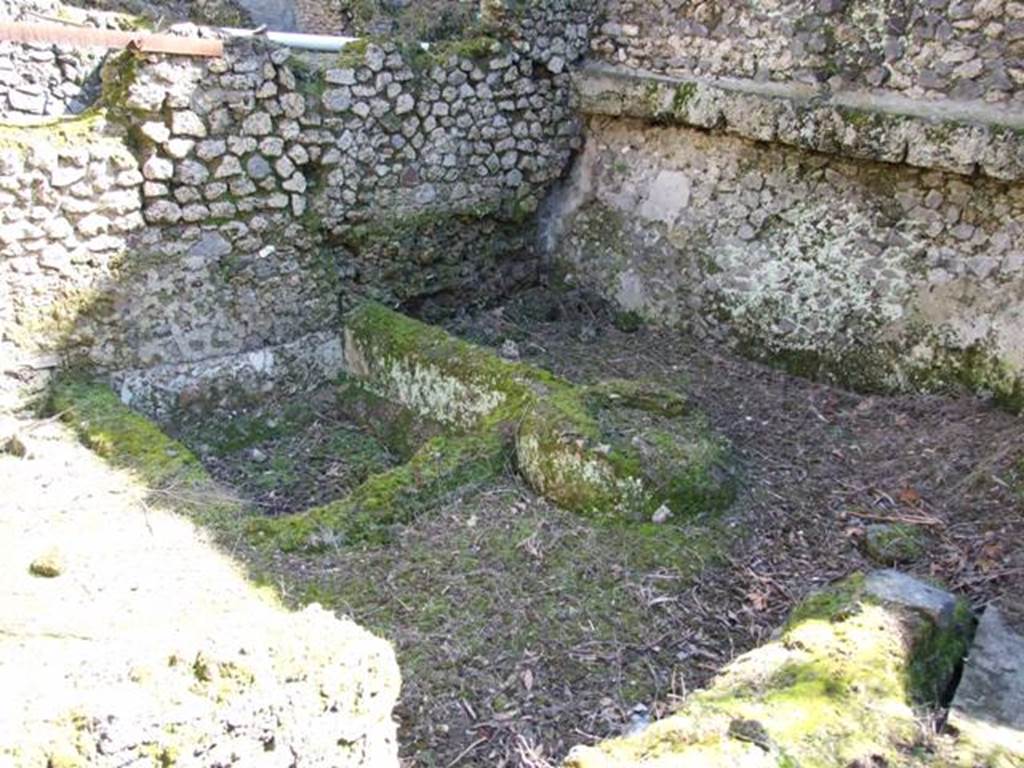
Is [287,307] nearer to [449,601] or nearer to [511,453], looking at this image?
[511,453]

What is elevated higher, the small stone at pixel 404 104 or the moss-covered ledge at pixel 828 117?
the moss-covered ledge at pixel 828 117

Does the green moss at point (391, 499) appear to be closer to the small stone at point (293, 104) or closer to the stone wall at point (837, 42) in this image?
the small stone at point (293, 104)

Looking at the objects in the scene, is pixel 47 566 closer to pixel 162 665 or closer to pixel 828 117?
pixel 162 665

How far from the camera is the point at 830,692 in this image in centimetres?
304

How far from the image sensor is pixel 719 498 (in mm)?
4492

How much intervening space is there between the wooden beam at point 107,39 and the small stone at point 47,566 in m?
2.62

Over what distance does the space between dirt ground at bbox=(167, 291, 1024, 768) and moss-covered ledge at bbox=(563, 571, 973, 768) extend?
35 centimetres

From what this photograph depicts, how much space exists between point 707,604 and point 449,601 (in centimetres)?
106

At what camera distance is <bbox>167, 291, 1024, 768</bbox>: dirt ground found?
135 inches

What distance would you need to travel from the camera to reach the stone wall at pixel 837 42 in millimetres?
4945

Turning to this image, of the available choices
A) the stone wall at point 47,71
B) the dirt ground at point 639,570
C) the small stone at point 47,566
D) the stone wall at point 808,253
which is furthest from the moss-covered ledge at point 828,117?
the small stone at point 47,566

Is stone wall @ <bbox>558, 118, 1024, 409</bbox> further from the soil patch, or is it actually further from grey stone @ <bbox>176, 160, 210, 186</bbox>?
grey stone @ <bbox>176, 160, 210, 186</bbox>

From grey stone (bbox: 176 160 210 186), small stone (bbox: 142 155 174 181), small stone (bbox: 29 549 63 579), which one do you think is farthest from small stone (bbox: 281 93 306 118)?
small stone (bbox: 29 549 63 579)

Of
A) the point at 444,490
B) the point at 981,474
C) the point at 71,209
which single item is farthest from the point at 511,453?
the point at 71,209
